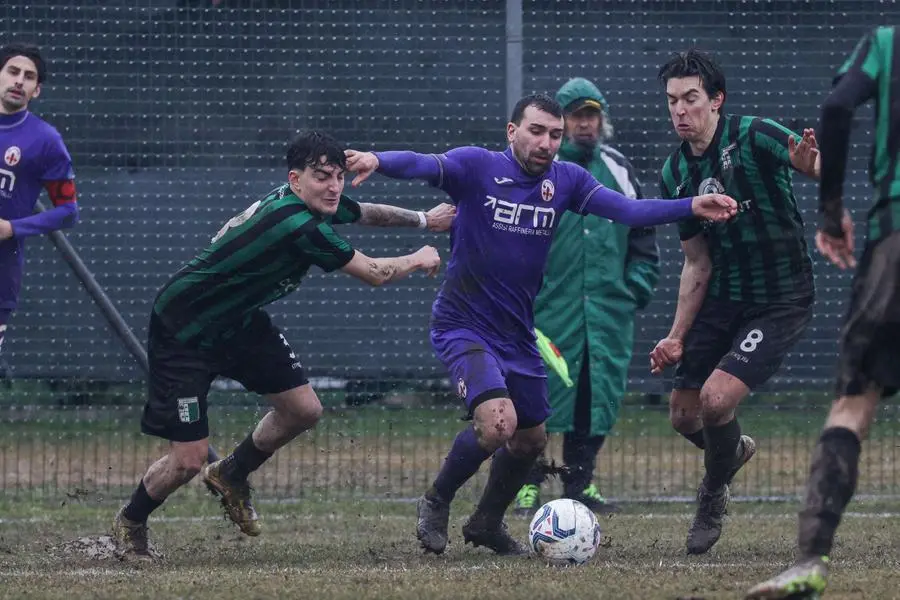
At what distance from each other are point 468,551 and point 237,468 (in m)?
1.23

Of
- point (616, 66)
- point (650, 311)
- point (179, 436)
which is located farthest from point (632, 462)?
point (179, 436)

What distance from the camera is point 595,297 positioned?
998 centimetres

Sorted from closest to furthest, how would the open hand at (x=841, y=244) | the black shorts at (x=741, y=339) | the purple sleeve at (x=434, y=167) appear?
the open hand at (x=841, y=244), the purple sleeve at (x=434, y=167), the black shorts at (x=741, y=339)

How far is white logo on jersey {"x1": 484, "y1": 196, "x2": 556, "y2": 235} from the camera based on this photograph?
24.9ft

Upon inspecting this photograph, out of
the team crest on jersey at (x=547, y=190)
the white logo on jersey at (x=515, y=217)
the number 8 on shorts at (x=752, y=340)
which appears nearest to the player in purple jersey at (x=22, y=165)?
the white logo on jersey at (x=515, y=217)

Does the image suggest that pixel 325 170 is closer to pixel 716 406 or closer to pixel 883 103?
pixel 716 406

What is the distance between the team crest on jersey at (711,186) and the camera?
300 inches

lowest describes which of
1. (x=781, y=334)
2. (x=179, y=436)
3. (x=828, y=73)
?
(x=179, y=436)

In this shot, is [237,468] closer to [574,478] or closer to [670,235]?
[574,478]

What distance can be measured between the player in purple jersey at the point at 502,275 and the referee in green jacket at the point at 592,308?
7.10ft

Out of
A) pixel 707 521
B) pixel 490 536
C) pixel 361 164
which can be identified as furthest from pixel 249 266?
pixel 707 521

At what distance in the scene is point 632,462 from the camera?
11.2 meters

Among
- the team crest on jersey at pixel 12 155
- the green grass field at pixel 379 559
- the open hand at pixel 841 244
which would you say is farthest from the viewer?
the team crest on jersey at pixel 12 155

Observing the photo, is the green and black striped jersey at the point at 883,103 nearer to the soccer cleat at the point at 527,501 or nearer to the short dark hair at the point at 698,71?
the short dark hair at the point at 698,71
